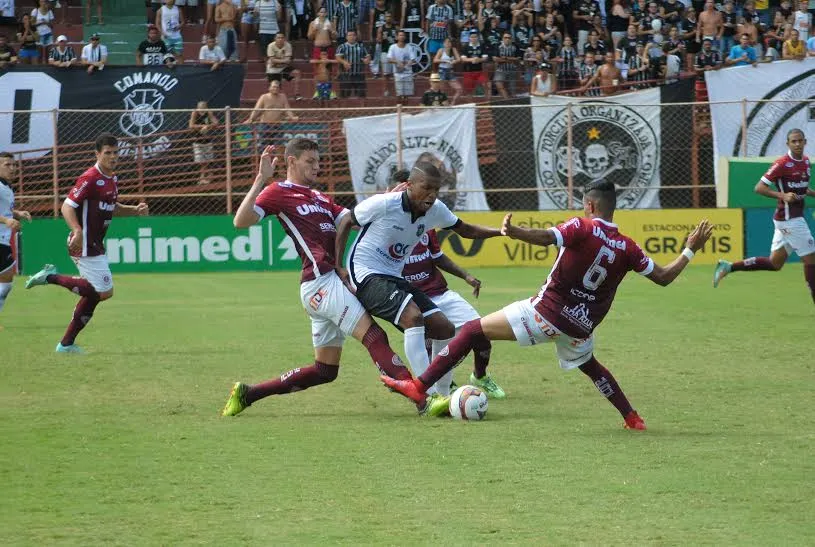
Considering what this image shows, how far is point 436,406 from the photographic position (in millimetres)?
8883

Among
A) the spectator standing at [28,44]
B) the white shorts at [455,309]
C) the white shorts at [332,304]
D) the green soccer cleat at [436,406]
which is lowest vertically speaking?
the green soccer cleat at [436,406]

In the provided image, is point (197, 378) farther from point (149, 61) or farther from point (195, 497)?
point (149, 61)

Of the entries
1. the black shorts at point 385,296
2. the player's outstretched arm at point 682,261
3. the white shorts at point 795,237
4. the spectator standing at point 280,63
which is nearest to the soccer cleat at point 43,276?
the black shorts at point 385,296

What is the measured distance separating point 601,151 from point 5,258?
42.9ft

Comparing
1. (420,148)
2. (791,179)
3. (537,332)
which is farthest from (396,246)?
(420,148)

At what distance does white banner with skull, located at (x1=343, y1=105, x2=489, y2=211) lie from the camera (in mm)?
23984

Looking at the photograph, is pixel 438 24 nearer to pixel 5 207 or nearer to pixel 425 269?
pixel 5 207

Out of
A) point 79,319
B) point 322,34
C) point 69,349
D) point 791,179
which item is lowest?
point 69,349

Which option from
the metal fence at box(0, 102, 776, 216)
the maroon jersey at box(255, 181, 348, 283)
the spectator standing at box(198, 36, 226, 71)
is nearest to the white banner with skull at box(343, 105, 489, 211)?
the metal fence at box(0, 102, 776, 216)

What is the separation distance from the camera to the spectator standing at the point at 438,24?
90.1 feet

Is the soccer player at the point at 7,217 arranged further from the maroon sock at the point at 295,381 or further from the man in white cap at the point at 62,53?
the man in white cap at the point at 62,53

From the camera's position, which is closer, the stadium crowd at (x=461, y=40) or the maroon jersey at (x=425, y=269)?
the maroon jersey at (x=425, y=269)

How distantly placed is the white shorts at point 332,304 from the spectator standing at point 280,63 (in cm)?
1741

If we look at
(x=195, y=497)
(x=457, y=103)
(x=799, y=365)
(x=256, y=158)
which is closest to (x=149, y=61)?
(x=256, y=158)
